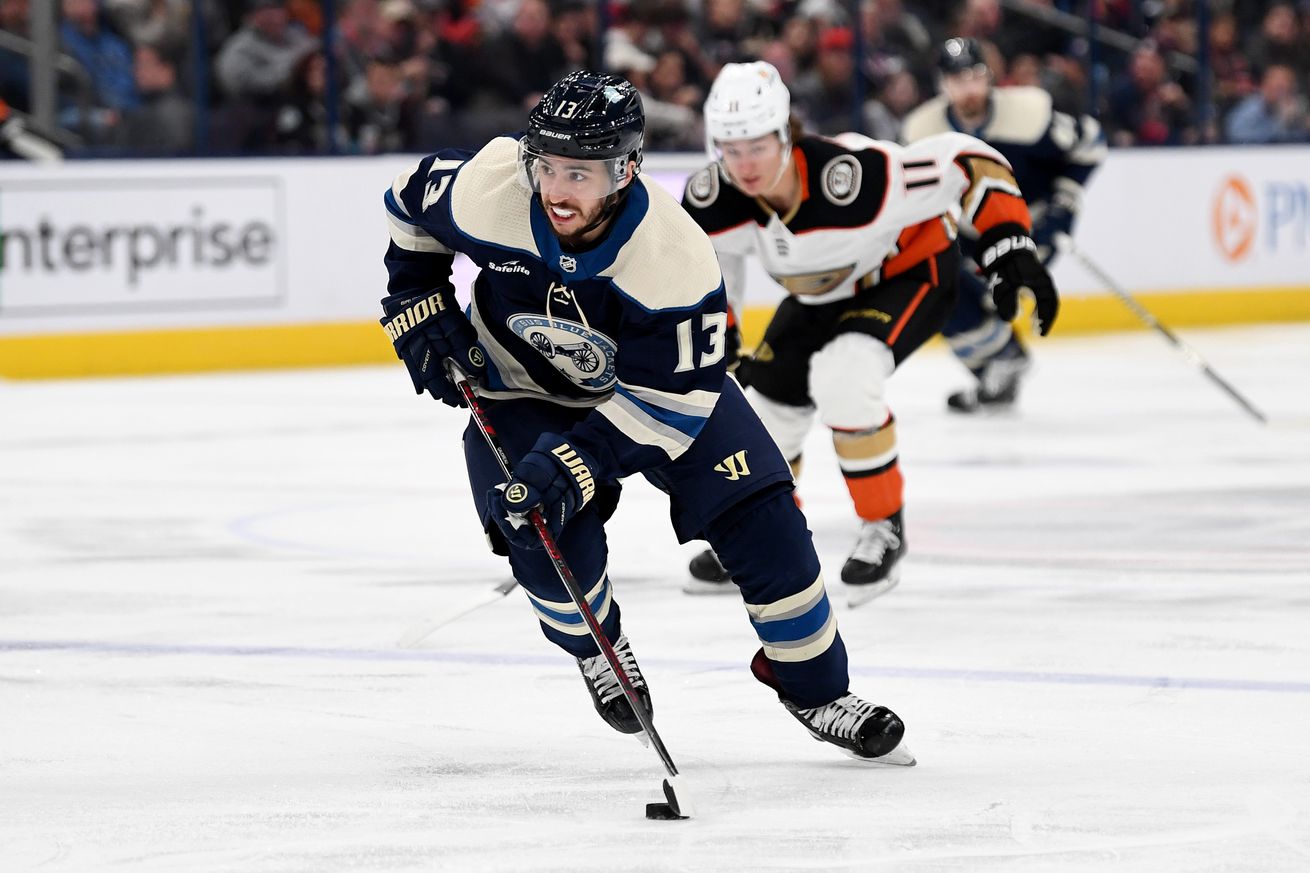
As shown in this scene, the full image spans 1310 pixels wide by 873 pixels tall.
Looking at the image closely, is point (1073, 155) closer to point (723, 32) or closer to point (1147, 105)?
point (723, 32)

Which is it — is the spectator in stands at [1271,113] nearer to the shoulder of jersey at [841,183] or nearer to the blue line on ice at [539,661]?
the shoulder of jersey at [841,183]

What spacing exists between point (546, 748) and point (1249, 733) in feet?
3.61

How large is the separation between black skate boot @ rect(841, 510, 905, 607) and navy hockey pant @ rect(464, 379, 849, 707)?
54.2 inches

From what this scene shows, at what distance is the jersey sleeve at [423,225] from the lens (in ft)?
11.0

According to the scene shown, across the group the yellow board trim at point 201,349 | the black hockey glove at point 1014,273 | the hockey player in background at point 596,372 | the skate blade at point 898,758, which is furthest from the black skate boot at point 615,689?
the yellow board trim at point 201,349

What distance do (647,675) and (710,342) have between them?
1.08 meters

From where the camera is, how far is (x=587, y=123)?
300cm

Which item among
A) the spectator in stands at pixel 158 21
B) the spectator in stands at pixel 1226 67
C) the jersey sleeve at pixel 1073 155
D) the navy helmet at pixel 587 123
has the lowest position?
the spectator in stands at pixel 1226 67

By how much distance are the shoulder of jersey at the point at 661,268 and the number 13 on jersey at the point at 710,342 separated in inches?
1.3

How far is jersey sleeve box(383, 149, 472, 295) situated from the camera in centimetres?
334

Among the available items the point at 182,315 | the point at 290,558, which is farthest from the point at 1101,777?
the point at 182,315

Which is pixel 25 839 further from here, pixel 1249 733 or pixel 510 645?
pixel 1249 733

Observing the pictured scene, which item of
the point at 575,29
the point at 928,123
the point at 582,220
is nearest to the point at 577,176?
the point at 582,220

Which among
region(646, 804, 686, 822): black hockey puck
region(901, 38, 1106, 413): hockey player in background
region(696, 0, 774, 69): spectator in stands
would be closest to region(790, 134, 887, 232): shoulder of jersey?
region(646, 804, 686, 822): black hockey puck
